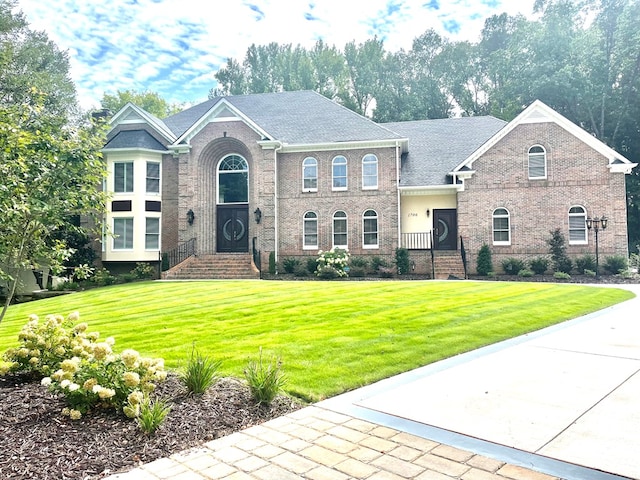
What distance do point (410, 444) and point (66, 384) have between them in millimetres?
3048

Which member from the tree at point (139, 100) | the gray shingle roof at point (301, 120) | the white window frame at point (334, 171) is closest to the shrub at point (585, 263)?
the gray shingle roof at point (301, 120)

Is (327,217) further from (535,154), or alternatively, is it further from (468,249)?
(535,154)

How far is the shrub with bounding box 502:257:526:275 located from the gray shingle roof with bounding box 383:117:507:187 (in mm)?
4931

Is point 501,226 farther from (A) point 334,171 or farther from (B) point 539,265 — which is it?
(A) point 334,171

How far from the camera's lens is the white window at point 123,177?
23.0 m

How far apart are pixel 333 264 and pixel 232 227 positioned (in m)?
6.69

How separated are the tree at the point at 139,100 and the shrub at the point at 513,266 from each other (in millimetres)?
42230

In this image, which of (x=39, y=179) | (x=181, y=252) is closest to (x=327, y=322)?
(x=39, y=179)

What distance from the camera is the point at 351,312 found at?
953cm

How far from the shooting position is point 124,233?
2291cm

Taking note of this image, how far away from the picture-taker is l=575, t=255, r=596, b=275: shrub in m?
19.3

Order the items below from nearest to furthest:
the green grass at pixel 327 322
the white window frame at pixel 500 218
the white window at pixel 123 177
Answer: the green grass at pixel 327 322
the white window frame at pixel 500 218
the white window at pixel 123 177

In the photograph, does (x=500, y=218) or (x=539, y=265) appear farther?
(x=500, y=218)

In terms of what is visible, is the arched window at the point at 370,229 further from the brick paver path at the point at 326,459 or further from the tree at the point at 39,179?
the brick paver path at the point at 326,459
